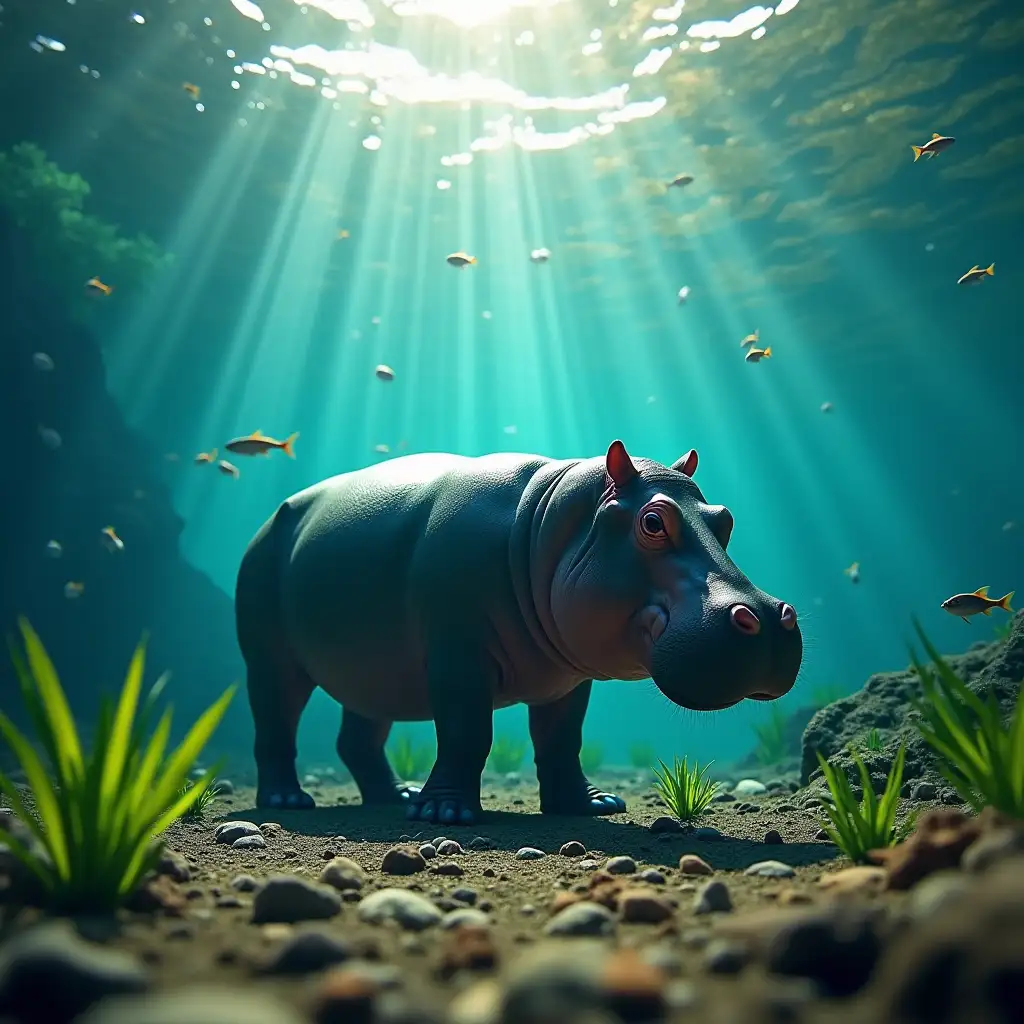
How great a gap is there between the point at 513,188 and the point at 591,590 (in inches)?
775

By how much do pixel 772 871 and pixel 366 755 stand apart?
4.21 m

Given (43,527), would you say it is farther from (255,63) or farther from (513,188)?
(513,188)

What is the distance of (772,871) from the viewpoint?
2535 mm

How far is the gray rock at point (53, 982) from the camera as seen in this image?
1.19m

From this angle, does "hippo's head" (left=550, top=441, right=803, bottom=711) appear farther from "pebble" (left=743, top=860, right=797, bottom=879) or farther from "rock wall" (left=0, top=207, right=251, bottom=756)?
"rock wall" (left=0, top=207, right=251, bottom=756)

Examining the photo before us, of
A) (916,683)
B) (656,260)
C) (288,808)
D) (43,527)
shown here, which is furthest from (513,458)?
(656,260)

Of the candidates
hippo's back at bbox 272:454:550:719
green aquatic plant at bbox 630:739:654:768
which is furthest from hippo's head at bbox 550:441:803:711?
green aquatic plant at bbox 630:739:654:768

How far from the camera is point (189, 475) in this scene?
50281 mm

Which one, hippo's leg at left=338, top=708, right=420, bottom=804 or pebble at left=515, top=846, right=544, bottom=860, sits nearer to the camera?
pebble at left=515, top=846, right=544, bottom=860

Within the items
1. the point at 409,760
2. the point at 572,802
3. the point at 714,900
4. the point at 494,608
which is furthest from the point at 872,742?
the point at 409,760

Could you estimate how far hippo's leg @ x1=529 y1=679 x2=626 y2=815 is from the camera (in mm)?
4848

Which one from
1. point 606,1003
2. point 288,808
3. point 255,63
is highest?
point 255,63

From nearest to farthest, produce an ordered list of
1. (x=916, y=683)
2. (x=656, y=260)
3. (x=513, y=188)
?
1. (x=916, y=683)
2. (x=513, y=188)
3. (x=656, y=260)

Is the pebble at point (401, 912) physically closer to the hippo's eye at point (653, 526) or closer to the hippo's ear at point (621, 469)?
the hippo's eye at point (653, 526)
